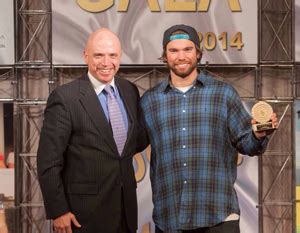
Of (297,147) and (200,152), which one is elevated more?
(200,152)

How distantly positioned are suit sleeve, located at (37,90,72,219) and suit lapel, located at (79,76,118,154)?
3.8 inches

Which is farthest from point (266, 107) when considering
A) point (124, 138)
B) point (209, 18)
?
point (209, 18)

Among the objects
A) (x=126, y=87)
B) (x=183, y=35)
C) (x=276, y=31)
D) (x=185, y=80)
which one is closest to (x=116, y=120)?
(x=126, y=87)

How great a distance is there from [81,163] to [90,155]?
0.05 meters

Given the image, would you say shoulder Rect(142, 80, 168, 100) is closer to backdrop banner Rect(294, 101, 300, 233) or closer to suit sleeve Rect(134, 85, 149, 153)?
suit sleeve Rect(134, 85, 149, 153)

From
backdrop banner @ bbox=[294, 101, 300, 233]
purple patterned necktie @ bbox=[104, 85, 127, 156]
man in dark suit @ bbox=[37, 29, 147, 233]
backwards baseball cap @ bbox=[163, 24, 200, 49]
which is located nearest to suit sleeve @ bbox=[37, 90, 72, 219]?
man in dark suit @ bbox=[37, 29, 147, 233]

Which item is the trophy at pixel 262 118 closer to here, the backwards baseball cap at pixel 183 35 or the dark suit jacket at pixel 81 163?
the backwards baseball cap at pixel 183 35

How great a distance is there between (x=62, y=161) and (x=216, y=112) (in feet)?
2.23

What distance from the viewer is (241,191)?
17.1 ft

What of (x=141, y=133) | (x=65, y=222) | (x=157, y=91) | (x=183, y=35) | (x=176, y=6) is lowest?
(x=65, y=222)

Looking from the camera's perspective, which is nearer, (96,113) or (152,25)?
(96,113)

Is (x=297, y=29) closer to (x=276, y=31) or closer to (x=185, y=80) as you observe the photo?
(x=276, y=31)

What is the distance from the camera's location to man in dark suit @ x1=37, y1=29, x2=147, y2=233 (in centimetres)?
235

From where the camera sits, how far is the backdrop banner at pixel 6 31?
511cm
